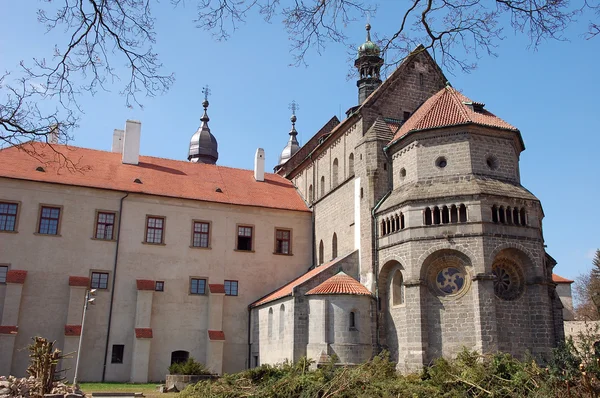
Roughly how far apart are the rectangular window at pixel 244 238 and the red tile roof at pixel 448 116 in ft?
34.2

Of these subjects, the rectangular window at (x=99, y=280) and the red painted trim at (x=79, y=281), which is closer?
the red painted trim at (x=79, y=281)

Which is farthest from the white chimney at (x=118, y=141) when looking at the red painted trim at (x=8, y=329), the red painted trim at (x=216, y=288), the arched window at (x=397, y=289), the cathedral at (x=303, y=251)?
the arched window at (x=397, y=289)

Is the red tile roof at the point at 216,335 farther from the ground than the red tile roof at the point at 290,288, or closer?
closer

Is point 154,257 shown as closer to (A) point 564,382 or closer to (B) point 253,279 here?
(B) point 253,279

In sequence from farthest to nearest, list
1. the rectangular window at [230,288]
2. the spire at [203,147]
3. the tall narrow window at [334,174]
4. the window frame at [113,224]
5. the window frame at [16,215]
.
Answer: the spire at [203,147]
the tall narrow window at [334,174]
the rectangular window at [230,288]
the window frame at [113,224]
the window frame at [16,215]

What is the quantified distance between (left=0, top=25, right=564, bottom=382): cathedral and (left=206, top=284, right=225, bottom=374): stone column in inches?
3.5

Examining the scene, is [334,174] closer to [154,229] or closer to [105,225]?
[154,229]

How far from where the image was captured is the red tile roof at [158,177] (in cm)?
2978

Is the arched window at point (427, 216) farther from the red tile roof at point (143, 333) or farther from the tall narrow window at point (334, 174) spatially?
the red tile roof at point (143, 333)

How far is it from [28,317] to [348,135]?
1845cm

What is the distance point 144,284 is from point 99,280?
2252 millimetres

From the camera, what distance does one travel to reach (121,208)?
30281 millimetres

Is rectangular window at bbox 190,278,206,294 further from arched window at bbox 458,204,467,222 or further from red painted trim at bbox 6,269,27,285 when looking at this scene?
arched window at bbox 458,204,467,222

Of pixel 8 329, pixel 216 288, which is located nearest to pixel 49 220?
pixel 8 329
